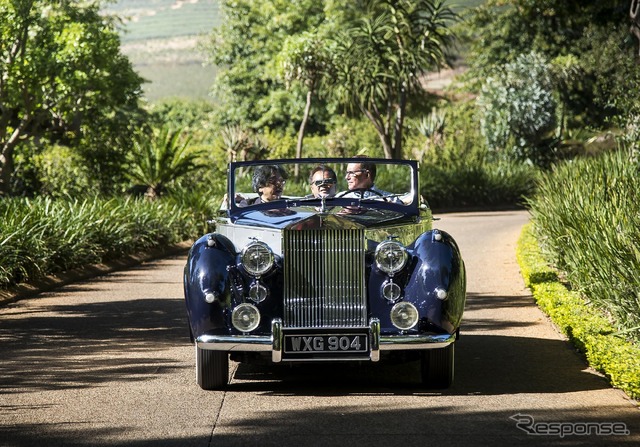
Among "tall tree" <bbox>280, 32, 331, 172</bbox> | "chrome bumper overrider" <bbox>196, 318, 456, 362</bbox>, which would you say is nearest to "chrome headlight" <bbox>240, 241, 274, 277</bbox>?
"chrome bumper overrider" <bbox>196, 318, 456, 362</bbox>

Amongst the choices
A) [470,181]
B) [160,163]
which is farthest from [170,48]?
[160,163]

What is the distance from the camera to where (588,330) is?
8484mm

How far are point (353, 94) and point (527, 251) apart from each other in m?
22.1

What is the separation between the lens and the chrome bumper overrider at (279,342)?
6820 millimetres

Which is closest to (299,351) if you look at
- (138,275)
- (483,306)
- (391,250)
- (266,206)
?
(391,250)

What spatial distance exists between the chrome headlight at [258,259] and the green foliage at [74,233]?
20.5 ft

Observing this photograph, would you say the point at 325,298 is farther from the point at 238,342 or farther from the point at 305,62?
the point at 305,62

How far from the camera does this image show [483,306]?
11562 mm

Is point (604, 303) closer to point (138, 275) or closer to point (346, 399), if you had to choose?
point (346, 399)

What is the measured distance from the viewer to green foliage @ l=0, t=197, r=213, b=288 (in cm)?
1334

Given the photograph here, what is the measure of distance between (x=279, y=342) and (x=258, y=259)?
0.61 m

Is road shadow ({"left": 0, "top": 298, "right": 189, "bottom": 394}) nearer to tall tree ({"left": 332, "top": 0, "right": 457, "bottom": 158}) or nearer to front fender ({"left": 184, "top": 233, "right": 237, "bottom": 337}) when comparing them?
front fender ({"left": 184, "top": 233, "right": 237, "bottom": 337})

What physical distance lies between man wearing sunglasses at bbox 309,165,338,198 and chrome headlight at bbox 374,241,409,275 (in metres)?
1.39

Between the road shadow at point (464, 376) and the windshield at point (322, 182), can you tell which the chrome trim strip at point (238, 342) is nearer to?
the road shadow at point (464, 376)
